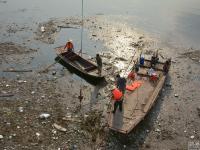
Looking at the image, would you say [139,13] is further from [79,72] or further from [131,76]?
[131,76]

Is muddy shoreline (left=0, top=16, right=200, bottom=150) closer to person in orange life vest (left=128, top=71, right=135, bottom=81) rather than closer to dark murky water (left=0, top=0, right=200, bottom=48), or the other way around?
person in orange life vest (left=128, top=71, right=135, bottom=81)

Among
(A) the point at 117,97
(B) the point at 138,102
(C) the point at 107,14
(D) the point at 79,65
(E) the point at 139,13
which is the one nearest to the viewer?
(A) the point at 117,97

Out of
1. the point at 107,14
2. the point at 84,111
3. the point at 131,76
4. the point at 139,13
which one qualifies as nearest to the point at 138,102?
the point at 131,76

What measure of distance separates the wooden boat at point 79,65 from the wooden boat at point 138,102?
2.05m

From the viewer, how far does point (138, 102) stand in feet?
52.1

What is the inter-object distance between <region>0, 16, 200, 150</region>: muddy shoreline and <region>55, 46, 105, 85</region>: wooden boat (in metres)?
0.53

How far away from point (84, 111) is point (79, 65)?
14.8ft

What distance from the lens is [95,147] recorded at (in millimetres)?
13555

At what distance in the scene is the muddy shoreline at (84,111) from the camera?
13797 millimetres

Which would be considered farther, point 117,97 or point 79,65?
point 79,65

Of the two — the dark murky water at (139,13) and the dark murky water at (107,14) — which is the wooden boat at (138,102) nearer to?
the dark murky water at (107,14)

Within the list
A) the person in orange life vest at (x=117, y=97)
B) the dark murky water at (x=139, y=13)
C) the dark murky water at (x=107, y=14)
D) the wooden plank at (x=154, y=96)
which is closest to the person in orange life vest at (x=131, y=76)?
the wooden plank at (x=154, y=96)

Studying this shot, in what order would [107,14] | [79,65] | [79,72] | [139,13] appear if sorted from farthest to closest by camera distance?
[139,13]
[107,14]
[79,65]
[79,72]

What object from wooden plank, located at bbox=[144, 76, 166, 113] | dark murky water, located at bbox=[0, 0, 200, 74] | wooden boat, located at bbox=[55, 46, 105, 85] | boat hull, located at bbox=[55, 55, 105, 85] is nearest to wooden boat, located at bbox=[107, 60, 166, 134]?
wooden plank, located at bbox=[144, 76, 166, 113]
